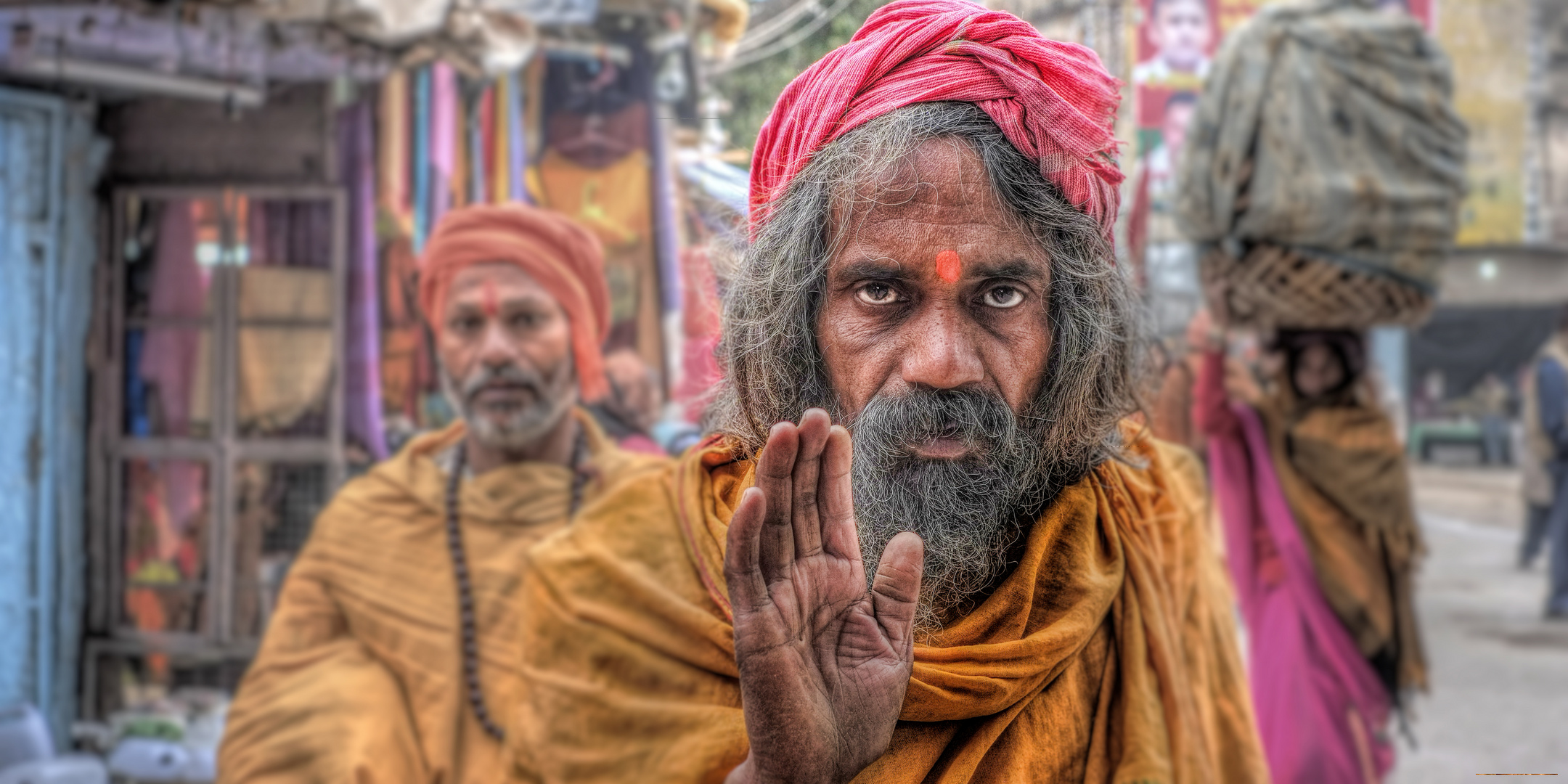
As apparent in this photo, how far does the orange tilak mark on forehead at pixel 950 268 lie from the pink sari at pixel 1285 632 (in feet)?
11.2

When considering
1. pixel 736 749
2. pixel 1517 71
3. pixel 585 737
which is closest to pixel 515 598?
pixel 585 737

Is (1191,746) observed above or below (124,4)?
below

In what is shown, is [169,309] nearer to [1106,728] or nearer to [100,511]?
[100,511]

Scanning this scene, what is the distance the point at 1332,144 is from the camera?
4.09 m

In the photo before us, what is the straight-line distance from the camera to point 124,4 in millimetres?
3977

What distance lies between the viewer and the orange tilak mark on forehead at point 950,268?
1.33 m

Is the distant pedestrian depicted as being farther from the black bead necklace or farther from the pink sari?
the black bead necklace

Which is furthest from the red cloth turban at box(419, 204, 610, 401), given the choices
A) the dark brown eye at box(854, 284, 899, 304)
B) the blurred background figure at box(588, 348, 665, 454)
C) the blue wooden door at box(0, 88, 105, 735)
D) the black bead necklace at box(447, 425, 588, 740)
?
the dark brown eye at box(854, 284, 899, 304)

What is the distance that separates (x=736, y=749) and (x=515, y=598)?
6.01 ft

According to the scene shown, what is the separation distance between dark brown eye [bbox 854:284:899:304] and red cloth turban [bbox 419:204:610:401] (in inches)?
90.6

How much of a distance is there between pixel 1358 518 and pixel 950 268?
13.0ft

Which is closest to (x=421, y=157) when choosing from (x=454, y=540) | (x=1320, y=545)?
(x=454, y=540)

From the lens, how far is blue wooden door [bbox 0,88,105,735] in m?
4.53

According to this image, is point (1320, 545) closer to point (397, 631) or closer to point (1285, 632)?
point (1285, 632)
